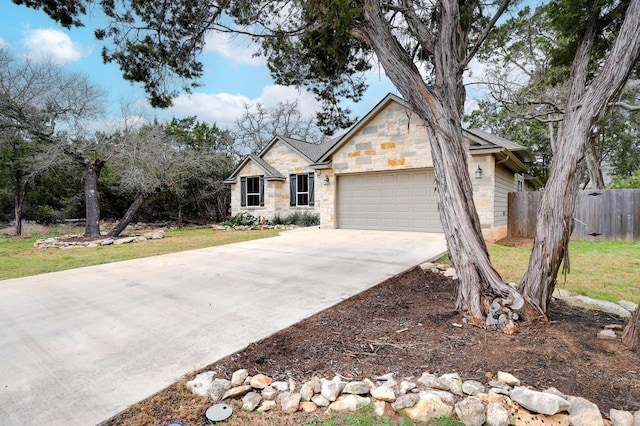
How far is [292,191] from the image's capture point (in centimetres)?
1789

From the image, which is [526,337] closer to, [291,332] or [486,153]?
[291,332]

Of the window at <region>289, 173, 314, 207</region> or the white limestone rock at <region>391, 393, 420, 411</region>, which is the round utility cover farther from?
the window at <region>289, 173, 314, 207</region>

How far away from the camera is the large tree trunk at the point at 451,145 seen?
11.1ft

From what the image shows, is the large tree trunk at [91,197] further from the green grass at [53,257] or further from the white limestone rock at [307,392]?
the white limestone rock at [307,392]

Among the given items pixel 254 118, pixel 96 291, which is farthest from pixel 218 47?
pixel 254 118

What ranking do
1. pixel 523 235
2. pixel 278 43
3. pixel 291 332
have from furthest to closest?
pixel 523 235 < pixel 278 43 < pixel 291 332

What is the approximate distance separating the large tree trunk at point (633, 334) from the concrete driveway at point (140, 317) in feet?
9.10

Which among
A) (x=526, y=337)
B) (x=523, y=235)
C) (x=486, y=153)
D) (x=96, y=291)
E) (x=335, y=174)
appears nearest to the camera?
(x=526, y=337)

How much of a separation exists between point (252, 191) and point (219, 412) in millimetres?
16878

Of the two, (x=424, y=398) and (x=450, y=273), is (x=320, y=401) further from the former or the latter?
(x=450, y=273)

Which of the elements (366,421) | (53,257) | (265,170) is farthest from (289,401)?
(265,170)

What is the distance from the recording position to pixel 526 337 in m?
2.97

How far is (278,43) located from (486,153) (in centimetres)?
723

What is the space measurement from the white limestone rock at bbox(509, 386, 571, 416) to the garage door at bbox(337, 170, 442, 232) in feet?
30.8
